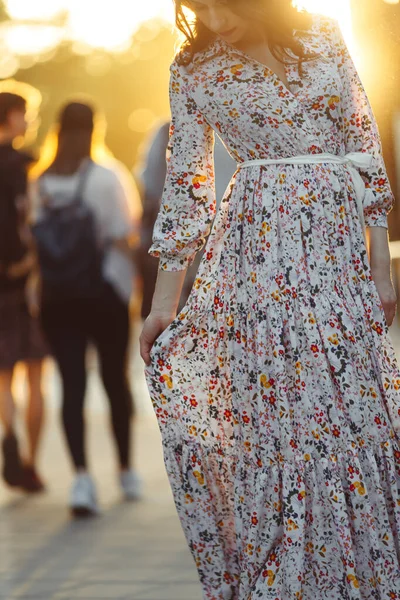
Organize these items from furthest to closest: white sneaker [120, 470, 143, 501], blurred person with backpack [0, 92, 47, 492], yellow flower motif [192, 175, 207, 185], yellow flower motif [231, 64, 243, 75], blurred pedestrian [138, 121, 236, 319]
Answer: blurred person with backpack [0, 92, 47, 492] < white sneaker [120, 470, 143, 501] < blurred pedestrian [138, 121, 236, 319] < yellow flower motif [192, 175, 207, 185] < yellow flower motif [231, 64, 243, 75]

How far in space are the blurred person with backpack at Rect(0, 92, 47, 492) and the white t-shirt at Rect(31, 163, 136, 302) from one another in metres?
0.29

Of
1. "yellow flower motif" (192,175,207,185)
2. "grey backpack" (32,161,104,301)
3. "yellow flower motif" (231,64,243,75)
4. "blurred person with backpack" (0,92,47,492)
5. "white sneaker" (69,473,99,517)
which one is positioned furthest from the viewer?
"blurred person with backpack" (0,92,47,492)

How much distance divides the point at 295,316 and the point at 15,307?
348 cm

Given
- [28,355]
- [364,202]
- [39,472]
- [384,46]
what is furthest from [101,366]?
[364,202]

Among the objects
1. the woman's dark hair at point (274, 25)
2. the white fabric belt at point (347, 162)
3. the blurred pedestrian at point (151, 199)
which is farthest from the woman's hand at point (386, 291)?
Answer: the blurred pedestrian at point (151, 199)

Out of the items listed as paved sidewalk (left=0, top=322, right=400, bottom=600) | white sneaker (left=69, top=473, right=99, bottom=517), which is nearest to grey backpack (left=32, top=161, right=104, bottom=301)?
white sneaker (left=69, top=473, right=99, bottom=517)

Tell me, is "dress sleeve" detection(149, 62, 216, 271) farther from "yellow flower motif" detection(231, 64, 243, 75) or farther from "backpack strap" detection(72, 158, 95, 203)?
"backpack strap" detection(72, 158, 95, 203)

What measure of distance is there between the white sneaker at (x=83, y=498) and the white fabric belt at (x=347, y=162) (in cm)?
287

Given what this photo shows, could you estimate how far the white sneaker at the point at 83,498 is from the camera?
5492 mm

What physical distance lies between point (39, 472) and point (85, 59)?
98.7 feet

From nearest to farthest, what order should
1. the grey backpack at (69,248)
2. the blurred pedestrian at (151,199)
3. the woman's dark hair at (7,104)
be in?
the blurred pedestrian at (151,199) < the grey backpack at (69,248) < the woman's dark hair at (7,104)

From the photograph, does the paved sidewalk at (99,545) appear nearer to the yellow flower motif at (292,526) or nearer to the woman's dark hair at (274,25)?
the yellow flower motif at (292,526)

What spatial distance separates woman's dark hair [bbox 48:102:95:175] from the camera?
18.6 ft

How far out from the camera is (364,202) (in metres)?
3.05
